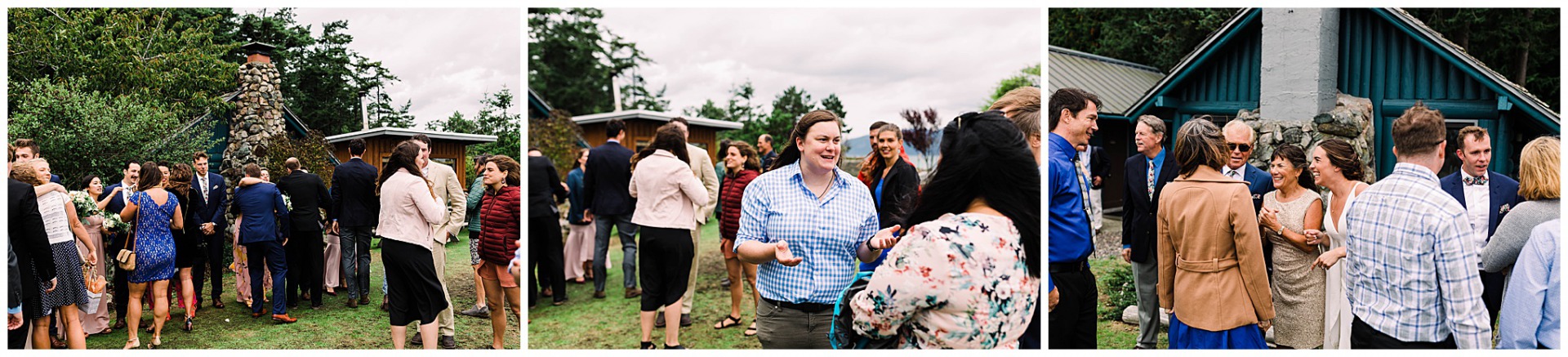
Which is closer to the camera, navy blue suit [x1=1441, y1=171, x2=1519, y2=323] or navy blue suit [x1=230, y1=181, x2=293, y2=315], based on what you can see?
navy blue suit [x1=1441, y1=171, x2=1519, y2=323]

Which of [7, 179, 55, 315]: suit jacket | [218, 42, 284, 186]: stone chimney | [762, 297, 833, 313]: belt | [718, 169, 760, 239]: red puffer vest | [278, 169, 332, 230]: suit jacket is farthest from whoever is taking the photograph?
[718, 169, 760, 239]: red puffer vest

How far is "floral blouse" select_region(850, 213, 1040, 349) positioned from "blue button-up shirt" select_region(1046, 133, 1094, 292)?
739mm

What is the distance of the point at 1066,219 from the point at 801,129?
0.97 m

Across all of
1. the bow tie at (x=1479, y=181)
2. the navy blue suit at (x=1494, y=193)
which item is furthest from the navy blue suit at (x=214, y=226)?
the bow tie at (x=1479, y=181)

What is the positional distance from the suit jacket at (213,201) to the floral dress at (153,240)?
107mm

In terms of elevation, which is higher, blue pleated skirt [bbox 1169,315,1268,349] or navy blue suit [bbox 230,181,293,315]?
navy blue suit [bbox 230,181,293,315]

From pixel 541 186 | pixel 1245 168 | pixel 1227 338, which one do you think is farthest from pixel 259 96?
pixel 1245 168

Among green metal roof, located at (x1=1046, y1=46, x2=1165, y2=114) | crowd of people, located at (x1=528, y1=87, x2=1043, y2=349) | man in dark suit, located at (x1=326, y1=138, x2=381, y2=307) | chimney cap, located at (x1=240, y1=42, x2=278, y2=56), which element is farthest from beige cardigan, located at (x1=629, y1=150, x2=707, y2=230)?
green metal roof, located at (x1=1046, y1=46, x2=1165, y2=114)

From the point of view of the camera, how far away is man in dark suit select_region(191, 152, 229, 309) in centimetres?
393

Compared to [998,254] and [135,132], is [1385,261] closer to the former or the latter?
[998,254]

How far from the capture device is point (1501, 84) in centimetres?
415

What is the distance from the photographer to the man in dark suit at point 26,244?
3400 millimetres

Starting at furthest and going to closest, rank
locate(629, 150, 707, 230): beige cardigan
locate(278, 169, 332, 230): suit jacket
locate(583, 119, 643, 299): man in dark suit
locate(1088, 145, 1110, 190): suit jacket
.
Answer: locate(583, 119, 643, 299): man in dark suit, locate(1088, 145, 1110, 190): suit jacket, locate(629, 150, 707, 230): beige cardigan, locate(278, 169, 332, 230): suit jacket

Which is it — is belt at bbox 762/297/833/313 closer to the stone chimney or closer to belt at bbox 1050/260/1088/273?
belt at bbox 1050/260/1088/273
